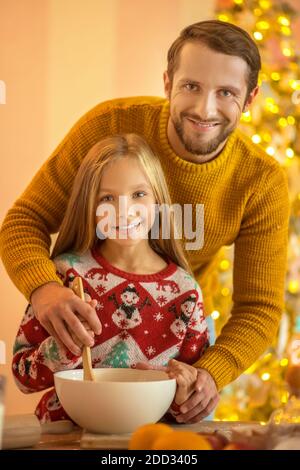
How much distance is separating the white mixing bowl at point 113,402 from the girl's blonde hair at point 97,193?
14.3 inches

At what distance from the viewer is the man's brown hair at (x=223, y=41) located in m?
1.46

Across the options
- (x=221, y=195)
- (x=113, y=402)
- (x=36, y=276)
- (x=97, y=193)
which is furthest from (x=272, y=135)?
(x=113, y=402)

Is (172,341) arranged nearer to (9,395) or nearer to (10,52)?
(9,395)

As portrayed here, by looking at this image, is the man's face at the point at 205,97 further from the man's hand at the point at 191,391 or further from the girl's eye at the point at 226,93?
the man's hand at the point at 191,391

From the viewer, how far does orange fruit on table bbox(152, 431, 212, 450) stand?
2.68 feet

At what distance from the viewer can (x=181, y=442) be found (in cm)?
82

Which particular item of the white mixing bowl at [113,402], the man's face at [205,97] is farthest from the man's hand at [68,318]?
the man's face at [205,97]

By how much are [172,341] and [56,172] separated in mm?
438

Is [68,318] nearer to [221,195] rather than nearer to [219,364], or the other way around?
[219,364]

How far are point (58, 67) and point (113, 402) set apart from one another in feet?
5.23

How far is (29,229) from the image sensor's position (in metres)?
1.48
